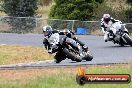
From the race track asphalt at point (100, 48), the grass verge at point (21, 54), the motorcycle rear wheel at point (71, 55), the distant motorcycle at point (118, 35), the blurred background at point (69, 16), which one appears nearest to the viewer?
the motorcycle rear wheel at point (71, 55)

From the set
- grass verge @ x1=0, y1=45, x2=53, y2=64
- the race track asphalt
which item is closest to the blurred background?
the race track asphalt

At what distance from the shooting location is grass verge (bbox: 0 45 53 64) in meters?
23.8

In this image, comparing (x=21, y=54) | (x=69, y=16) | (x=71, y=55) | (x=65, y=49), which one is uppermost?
(x=65, y=49)

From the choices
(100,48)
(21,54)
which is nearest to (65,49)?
(21,54)

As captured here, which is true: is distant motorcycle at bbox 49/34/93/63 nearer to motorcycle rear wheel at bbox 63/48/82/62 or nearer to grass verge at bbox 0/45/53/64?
motorcycle rear wheel at bbox 63/48/82/62

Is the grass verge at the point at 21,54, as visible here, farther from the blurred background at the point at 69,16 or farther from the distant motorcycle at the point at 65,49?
the blurred background at the point at 69,16

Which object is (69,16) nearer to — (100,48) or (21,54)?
(100,48)

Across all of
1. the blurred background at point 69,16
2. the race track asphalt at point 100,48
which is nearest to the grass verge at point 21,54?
the race track asphalt at point 100,48

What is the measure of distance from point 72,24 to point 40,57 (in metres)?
16.5

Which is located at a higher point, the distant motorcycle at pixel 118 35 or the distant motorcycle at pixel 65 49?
the distant motorcycle at pixel 65 49

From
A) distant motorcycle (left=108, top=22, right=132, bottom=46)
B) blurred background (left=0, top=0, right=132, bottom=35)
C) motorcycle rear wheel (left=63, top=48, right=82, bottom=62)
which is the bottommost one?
blurred background (left=0, top=0, right=132, bottom=35)

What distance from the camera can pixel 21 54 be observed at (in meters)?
25.9

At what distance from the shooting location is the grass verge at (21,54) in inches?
937

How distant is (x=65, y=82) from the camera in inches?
421
